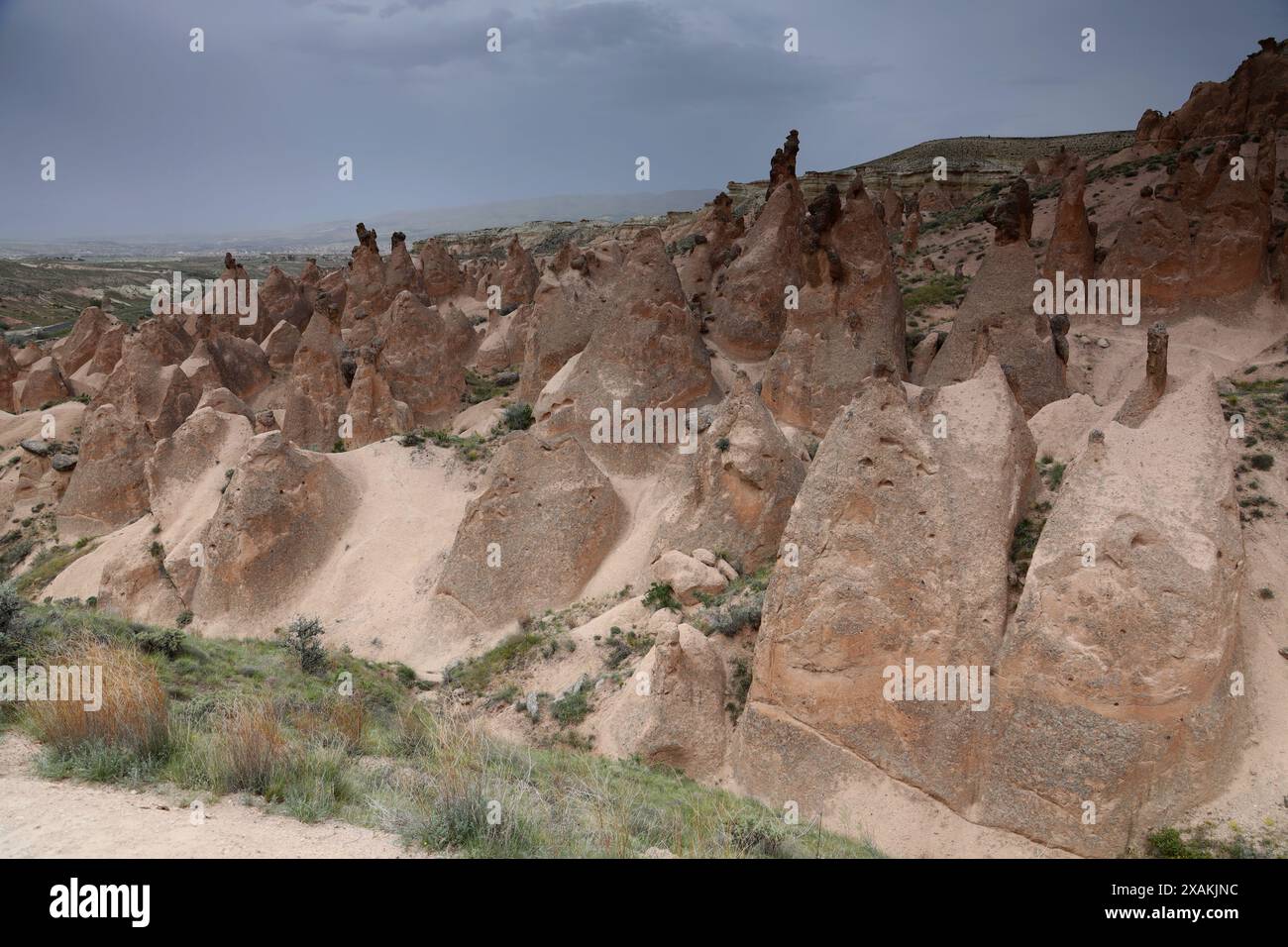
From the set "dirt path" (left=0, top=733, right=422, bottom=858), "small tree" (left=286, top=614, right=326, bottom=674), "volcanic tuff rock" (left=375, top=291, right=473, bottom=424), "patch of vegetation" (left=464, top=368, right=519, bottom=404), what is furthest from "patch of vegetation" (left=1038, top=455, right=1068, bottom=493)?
"volcanic tuff rock" (left=375, top=291, right=473, bottom=424)

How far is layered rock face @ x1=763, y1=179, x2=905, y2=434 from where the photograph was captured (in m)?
19.0

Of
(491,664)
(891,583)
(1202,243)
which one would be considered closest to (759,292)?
(1202,243)

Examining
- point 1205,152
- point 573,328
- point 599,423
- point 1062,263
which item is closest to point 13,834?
point 599,423

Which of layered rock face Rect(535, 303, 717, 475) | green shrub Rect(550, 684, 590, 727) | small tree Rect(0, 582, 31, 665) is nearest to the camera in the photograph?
small tree Rect(0, 582, 31, 665)

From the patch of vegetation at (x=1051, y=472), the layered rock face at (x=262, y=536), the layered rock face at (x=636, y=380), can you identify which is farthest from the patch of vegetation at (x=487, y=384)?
the patch of vegetation at (x=1051, y=472)

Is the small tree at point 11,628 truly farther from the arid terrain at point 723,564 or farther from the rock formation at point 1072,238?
the rock formation at point 1072,238

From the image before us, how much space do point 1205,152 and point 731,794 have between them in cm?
3466

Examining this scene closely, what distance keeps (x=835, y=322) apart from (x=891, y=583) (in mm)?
11312

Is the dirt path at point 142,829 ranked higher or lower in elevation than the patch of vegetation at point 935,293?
lower

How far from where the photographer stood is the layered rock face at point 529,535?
16.0m

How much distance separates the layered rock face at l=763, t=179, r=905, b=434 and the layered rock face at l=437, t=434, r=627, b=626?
5.50 m

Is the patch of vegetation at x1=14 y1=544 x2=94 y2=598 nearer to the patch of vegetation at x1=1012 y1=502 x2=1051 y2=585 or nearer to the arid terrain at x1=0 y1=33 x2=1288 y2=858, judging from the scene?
the arid terrain at x1=0 y1=33 x2=1288 y2=858

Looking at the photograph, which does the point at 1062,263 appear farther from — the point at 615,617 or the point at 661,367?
the point at 615,617

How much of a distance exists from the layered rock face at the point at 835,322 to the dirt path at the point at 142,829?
1550 cm
